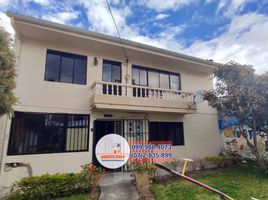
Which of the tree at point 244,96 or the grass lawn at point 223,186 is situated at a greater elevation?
the tree at point 244,96

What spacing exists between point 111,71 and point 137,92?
1.82 meters

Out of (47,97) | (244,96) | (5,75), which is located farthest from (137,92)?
(5,75)

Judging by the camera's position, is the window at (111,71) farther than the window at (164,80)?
No

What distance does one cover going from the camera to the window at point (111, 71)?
883 centimetres

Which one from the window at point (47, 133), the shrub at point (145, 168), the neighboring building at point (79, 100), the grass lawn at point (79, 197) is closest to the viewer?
the grass lawn at point (79, 197)

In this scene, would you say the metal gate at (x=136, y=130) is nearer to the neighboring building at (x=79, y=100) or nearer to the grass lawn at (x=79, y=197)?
the neighboring building at (x=79, y=100)

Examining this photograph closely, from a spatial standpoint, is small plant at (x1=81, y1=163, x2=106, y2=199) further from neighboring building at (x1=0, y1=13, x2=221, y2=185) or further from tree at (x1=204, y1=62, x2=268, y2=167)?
tree at (x1=204, y1=62, x2=268, y2=167)

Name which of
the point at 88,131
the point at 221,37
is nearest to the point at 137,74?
the point at 88,131

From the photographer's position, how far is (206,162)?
8.20 metres

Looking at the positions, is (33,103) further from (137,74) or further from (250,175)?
(250,175)

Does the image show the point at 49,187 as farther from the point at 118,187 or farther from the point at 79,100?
the point at 79,100

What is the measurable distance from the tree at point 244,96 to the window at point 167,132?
8.13 ft

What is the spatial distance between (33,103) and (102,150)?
372 centimetres

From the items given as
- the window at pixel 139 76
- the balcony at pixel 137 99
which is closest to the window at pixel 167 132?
the balcony at pixel 137 99
